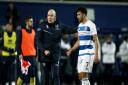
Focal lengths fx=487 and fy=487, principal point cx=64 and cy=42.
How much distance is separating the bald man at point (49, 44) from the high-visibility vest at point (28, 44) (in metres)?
1.43

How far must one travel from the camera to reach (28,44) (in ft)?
47.3

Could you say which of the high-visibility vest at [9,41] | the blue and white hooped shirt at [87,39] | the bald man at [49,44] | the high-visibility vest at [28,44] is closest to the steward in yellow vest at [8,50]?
the high-visibility vest at [9,41]

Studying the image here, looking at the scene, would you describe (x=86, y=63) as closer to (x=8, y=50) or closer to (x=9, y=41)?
(x=8, y=50)

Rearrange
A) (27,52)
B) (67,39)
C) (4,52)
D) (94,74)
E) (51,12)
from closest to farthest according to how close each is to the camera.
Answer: (51,12), (27,52), (4,52), (94,74), (67,39)

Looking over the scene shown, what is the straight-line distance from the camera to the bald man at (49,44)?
41.7 ft

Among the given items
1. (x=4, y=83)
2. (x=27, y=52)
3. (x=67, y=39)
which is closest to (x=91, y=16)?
(x=67, y=39)

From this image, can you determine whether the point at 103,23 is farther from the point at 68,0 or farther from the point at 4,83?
the point at 4,83

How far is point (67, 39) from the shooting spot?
19.9 metres

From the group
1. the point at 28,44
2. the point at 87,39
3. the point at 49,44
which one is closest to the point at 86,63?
the point at 87,39

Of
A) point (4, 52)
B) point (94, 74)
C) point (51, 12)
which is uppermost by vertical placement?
point (51, 12)

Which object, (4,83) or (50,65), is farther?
(4,83)

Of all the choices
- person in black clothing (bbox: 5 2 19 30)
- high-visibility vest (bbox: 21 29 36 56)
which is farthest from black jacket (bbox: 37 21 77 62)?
person in black clothing (bbox: 5 2 19 30)

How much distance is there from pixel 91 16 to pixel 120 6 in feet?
4.84

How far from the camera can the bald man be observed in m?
12.7
